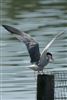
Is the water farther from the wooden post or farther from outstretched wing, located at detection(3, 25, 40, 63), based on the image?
the wooden post

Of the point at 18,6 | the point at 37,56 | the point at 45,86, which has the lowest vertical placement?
the point at 45,86

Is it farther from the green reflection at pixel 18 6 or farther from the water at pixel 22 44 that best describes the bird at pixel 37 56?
the green reflection at pixel 18 6

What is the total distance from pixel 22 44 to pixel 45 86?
5.95 m

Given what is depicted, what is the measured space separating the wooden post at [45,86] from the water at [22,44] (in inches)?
49.3

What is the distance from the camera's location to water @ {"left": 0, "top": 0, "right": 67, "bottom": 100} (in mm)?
9754

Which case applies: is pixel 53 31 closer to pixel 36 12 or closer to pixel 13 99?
pixel 36 12

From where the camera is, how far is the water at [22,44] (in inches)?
384

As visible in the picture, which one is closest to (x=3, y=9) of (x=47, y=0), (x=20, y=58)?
(x=47, y=0)

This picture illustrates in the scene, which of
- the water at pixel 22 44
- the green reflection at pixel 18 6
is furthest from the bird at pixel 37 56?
the green reflection at pixel 18 6

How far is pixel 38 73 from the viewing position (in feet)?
22.9

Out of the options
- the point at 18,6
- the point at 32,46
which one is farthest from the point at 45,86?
the point at 18,6

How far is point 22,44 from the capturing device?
12602 millimetres

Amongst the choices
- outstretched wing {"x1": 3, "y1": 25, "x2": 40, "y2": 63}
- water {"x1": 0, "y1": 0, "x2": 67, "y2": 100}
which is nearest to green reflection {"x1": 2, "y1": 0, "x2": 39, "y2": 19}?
water {"x1": 0, "y1": 0, "x2": 67, "y2": 100}

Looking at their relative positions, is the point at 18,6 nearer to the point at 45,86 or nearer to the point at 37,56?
the point at 37,56
